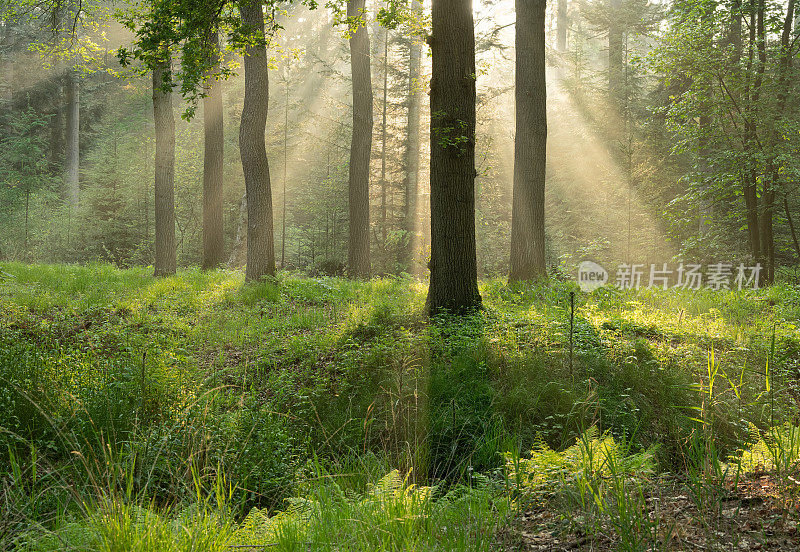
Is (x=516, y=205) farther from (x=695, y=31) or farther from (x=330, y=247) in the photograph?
(x=330, y=247)

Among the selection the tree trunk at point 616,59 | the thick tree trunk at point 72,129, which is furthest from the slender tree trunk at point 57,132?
the tree trunk at point 616,59

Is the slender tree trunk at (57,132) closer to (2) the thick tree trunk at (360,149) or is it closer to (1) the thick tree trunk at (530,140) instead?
(2) the thick tree trunk at (360,149)

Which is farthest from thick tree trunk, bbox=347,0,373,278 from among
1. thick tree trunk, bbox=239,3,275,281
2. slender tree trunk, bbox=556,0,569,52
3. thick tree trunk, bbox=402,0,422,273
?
slender tree trunk, bbox=556,0,569,52

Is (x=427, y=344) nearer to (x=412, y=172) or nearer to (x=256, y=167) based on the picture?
(x=256, y=167)

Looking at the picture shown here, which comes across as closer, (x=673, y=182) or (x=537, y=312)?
(x=537, y=312)

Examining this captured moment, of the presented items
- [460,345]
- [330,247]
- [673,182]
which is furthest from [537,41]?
[330,247]

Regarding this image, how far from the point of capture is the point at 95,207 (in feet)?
83.2

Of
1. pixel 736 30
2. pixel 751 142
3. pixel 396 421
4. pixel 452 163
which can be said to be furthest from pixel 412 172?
pixel 396 421

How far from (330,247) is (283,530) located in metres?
21.4

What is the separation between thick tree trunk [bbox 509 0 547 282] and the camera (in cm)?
1059

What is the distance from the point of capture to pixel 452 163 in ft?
25.0

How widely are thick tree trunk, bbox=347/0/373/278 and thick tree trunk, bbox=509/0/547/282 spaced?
4458 millimetres

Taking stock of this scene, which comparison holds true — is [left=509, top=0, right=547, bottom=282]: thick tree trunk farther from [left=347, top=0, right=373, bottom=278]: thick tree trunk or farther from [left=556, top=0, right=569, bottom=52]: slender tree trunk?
[left=556, top=0, right=569, bottom=52]: slender tree trunk

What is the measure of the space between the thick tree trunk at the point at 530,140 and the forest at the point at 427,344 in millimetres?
44
